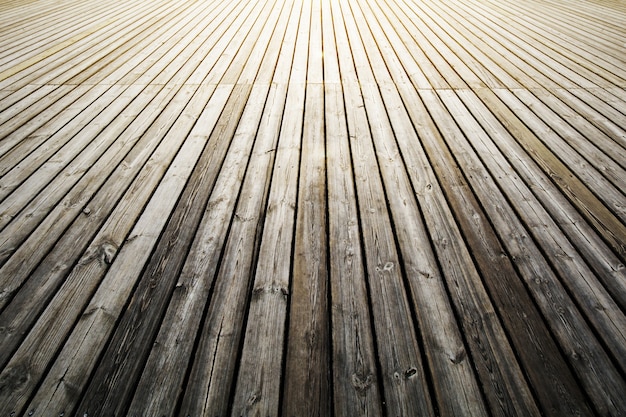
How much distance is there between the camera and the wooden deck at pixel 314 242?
84 centimetres

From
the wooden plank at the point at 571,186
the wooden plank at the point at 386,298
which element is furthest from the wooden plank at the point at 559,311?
the wooden plank at the point at 386,298

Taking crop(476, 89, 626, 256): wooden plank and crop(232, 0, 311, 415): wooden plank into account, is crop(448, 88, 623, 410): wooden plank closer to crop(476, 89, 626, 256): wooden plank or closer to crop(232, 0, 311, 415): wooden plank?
Result: crop(476, 89, 626, 256): wooden plank

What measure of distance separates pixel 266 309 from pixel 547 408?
31.3 inches

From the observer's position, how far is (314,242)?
1.20 meters

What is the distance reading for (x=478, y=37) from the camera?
3.36m

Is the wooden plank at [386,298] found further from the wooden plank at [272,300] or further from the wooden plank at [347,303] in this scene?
the wooden plank at [272,300]

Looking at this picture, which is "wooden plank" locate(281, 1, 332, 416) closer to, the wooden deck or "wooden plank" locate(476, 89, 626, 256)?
the wooden deck

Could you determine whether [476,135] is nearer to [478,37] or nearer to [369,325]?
[369,325]

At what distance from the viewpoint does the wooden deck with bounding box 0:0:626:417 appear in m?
0.84

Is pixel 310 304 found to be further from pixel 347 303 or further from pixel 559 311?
pixel 559 311

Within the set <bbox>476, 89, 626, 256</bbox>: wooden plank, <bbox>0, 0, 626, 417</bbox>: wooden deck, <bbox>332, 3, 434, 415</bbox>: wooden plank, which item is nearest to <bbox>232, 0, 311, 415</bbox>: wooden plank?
<bbox>0, 0, 626, 417</bbox>: wooden deck

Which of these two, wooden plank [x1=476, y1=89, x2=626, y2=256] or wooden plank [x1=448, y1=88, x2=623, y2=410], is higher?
wooden plank [x1=476, y1=89, x2=626, y2=256]

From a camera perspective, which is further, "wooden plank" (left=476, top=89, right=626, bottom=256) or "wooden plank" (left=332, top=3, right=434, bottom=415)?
"wooden plank" (left=476, top=89, right=626, bottom=256)

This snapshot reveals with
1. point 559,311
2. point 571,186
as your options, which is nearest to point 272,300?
point 559,311
